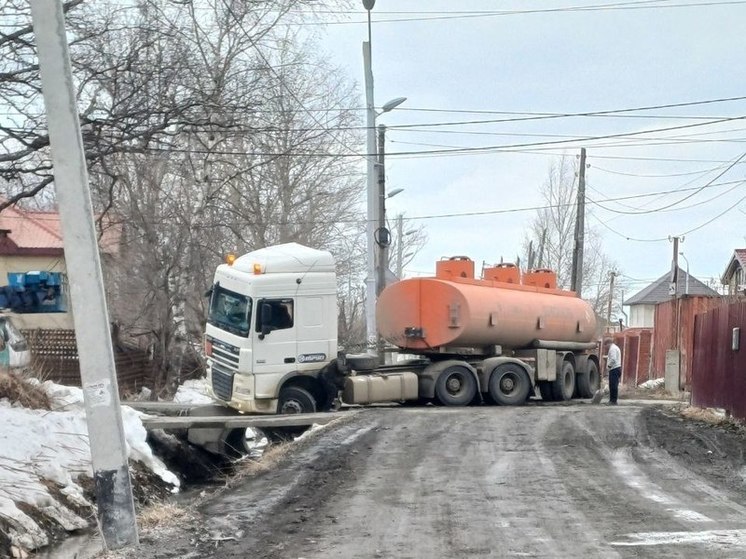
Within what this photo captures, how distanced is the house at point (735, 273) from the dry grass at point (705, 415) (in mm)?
28635

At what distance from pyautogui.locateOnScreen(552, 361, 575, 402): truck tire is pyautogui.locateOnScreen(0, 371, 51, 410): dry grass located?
1392cm

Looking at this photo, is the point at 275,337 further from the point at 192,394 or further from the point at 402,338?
the point at 192,394

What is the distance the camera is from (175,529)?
A: 8977mm

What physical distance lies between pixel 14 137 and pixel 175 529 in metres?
6.12

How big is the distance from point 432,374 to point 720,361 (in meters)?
6.30

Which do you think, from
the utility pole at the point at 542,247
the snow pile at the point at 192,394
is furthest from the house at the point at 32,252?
the utility pole at the point at 542,247

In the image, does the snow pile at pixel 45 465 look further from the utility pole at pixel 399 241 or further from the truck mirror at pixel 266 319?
the utility pole at pixel 399 241

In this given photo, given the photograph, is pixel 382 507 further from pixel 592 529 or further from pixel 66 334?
pixel 66 334

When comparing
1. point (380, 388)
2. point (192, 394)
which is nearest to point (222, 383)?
point (380, 388)

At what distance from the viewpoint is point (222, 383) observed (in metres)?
19.9

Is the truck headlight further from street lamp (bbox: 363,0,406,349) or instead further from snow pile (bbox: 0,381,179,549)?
street lamp (bbox: 363,0,406,349)

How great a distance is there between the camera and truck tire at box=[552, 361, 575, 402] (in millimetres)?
25469

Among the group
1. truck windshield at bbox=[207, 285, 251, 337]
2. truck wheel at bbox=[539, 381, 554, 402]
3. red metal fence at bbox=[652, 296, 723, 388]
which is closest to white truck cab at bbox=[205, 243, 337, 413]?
truck windshield at bbox=[207, 285, 251, 337]

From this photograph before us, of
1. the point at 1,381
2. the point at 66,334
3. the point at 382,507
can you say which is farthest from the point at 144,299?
the point at 382,507
